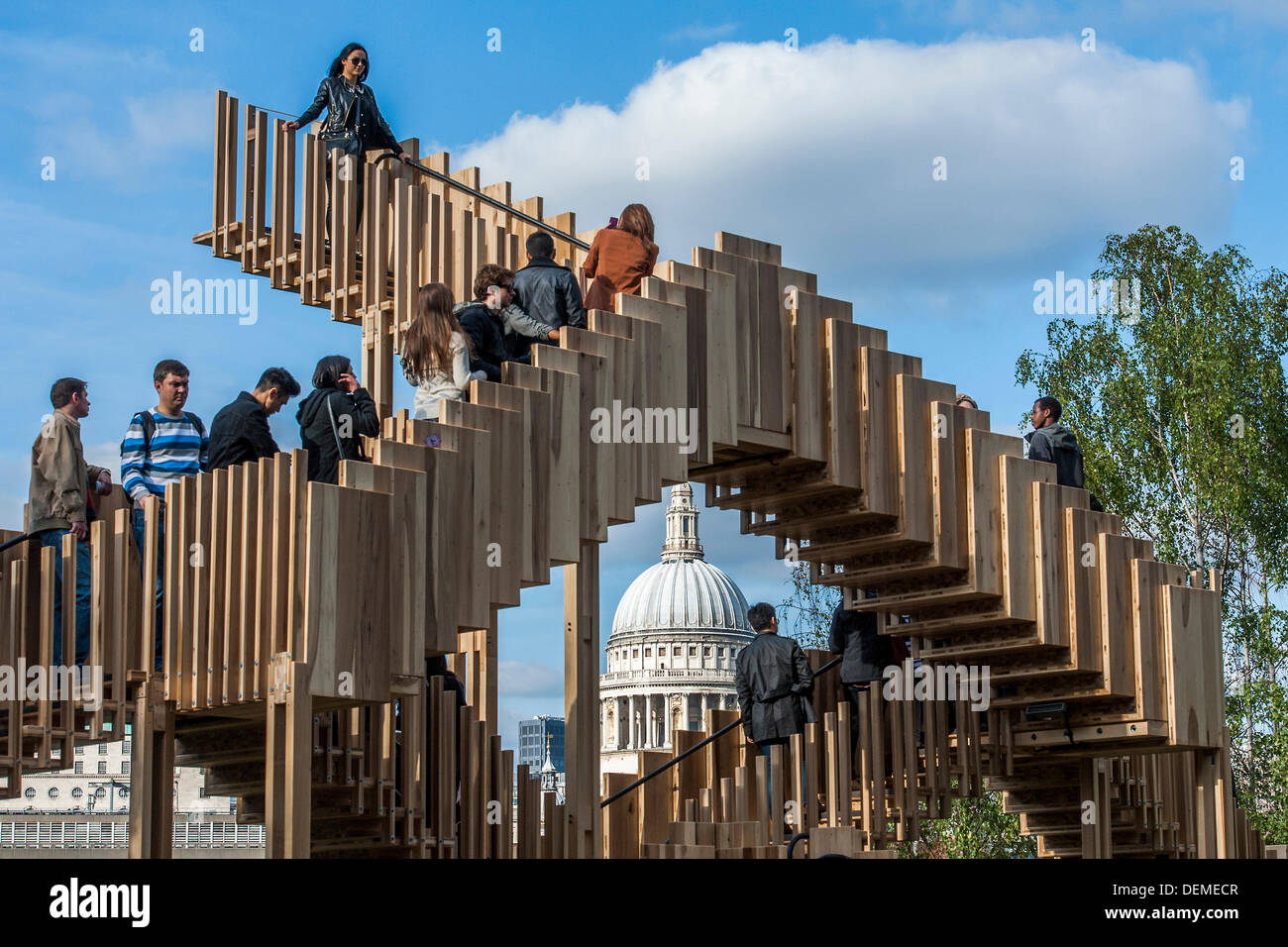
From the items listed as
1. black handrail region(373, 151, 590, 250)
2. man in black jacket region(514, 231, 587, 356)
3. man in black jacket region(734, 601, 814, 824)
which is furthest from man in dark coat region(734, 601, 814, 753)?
black handrail region(373, 151, 590, 250)

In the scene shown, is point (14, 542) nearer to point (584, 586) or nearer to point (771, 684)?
point (584, 586)

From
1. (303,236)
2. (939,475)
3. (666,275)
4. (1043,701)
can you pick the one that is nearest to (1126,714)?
(1043,701)

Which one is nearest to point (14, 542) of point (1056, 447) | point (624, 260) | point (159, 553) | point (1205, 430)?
point (159, 553)

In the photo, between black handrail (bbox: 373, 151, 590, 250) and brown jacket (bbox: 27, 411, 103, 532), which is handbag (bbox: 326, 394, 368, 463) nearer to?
brown jacket (bbox: 27, 411, 103, 532)

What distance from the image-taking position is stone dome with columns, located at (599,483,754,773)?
142125 mm

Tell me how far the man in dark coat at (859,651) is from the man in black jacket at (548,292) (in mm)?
5110

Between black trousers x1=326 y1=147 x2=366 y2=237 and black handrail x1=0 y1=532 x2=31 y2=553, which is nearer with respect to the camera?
black handrail x1=0 y1=532 x2=31 y2=553

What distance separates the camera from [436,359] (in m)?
13.4

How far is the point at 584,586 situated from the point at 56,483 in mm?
3892

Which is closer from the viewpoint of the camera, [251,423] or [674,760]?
[251,423]

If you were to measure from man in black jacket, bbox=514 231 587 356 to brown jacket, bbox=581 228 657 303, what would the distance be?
599 millimetres

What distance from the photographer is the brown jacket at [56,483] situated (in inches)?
521
